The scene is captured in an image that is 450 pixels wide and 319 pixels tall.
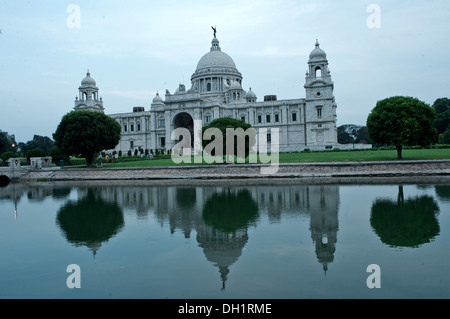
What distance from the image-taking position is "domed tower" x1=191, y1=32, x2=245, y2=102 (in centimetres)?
7594

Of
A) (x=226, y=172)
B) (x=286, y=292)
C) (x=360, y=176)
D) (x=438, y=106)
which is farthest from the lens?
(x=438, y=106)

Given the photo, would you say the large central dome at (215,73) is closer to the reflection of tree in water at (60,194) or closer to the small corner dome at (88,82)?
the small corner dome at (88,82)

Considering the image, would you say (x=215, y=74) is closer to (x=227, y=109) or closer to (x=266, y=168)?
(x=227, y=109)

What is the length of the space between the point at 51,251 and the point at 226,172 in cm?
2136

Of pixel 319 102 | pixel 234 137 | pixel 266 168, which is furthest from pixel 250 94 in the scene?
pixel 266 168

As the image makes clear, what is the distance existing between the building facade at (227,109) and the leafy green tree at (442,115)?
19.3m

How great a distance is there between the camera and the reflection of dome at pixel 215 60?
77812 mm

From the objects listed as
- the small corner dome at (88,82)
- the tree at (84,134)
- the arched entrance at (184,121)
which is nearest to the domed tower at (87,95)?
the small corner dome at (88,82)

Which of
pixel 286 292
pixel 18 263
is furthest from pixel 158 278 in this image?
pixel 18 263

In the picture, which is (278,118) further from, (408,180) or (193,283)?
(193,283)

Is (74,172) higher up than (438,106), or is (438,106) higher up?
(438,106)

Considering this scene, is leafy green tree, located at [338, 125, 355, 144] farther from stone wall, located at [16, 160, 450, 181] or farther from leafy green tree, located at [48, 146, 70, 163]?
stone wall, located at [16, 160, 450, 181]

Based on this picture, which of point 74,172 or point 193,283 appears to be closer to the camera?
point 193,283

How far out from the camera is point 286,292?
7332mm
